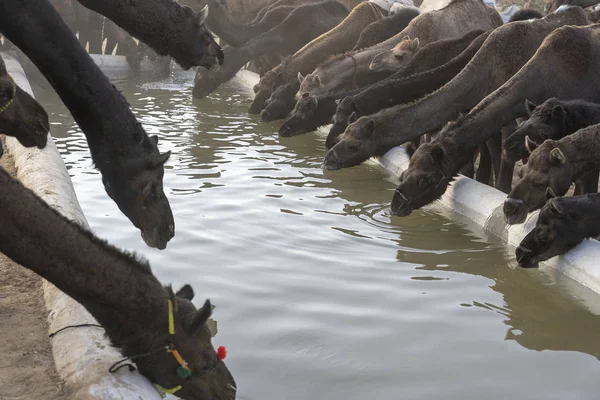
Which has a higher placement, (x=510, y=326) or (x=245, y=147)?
(x=510, y=326)

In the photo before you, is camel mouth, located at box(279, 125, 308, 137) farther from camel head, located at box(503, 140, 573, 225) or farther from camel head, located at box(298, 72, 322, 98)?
camel head, located at box(503, 140, 573, 225)

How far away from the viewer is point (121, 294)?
4.24 m

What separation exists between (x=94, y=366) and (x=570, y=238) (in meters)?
3.78

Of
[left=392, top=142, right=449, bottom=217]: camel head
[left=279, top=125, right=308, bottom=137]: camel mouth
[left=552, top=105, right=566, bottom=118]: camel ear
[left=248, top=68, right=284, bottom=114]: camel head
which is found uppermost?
[left=552, top=105, right=566, bottom=118]: camel ear

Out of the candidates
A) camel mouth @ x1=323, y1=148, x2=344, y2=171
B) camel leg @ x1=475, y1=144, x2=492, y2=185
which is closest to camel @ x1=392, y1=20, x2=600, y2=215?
camel leg @ x1=475, y1=144, x2=492, y2=185

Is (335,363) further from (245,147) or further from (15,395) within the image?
(245,147)

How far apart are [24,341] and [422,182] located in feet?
14.7

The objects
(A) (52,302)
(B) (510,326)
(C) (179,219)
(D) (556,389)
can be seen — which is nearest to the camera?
(D) (556,389)

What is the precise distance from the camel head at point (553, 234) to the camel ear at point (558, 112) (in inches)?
61.9

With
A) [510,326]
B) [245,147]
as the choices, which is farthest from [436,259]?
[245,147]

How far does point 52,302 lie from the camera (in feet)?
18.3

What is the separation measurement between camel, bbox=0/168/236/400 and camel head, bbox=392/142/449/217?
4.21 m

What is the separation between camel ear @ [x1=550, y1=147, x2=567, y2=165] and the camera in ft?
24.6

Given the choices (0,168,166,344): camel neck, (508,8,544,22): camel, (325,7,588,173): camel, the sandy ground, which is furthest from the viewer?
(508,8,544,22): camel
